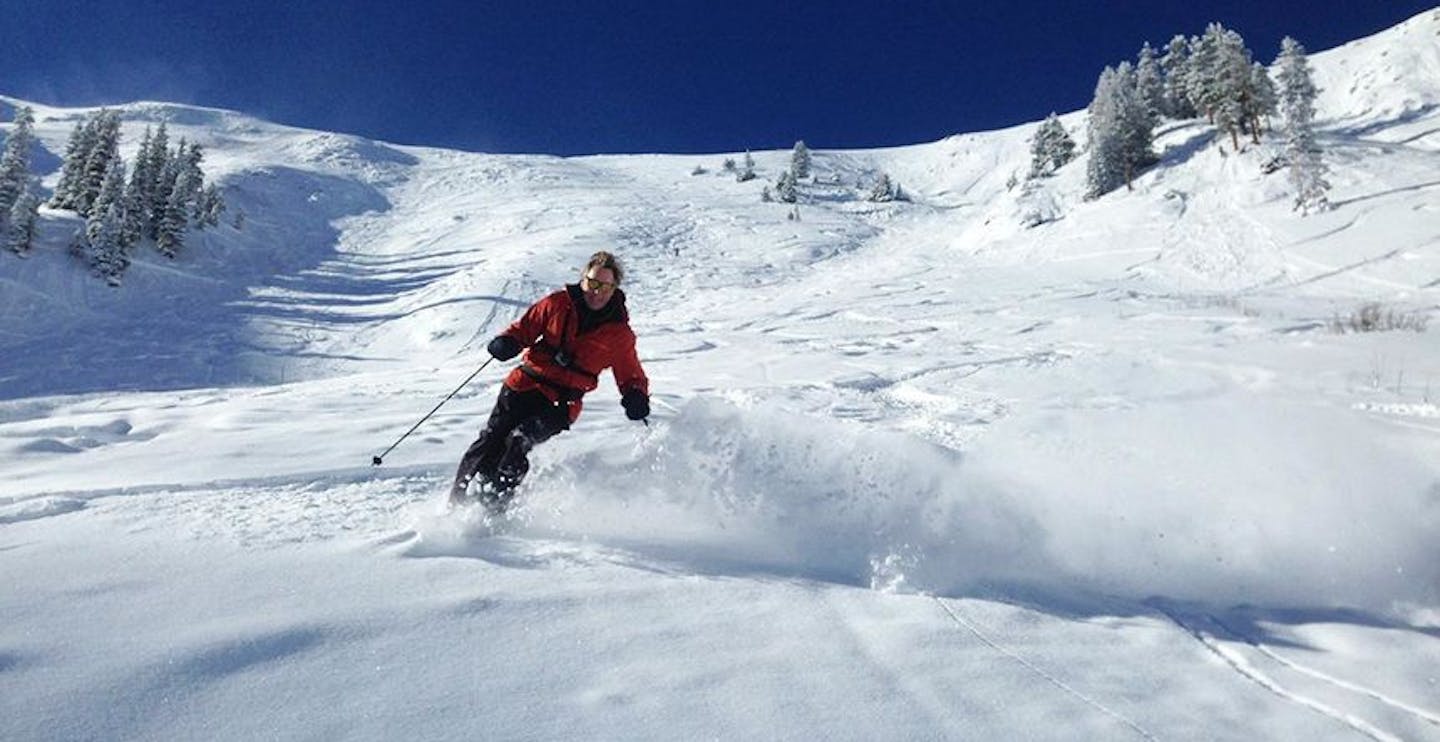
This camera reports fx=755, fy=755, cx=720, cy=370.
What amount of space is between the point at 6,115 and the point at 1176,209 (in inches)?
5267

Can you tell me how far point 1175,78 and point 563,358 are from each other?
190ft

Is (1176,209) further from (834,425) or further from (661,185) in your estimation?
(661,185)

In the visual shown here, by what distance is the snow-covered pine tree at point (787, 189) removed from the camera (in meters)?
60.9

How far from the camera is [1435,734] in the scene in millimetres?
2512

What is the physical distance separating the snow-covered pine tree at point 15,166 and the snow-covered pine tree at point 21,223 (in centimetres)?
80

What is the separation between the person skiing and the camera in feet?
15.6

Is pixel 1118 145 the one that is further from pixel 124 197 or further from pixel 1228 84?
pixel 124 197

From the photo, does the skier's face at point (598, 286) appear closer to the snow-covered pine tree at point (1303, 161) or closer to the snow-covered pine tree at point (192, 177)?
the snow-covered pine tree at point (1303, 161)

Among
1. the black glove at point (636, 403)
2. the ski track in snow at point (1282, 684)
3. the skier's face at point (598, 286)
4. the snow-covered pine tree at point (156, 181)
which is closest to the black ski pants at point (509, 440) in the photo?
the black glove at point (636, 403)

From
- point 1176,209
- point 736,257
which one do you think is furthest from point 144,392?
point 1176,209

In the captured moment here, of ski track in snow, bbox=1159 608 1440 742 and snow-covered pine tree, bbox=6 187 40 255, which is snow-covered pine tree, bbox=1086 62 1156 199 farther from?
snow-covered pine tree, bbox=6 187 40 255

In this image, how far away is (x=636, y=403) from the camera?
4898 mm

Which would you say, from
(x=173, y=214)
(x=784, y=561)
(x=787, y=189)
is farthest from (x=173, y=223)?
(x=784, y=561)

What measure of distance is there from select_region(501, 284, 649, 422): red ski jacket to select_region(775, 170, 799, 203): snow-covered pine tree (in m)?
57.1
